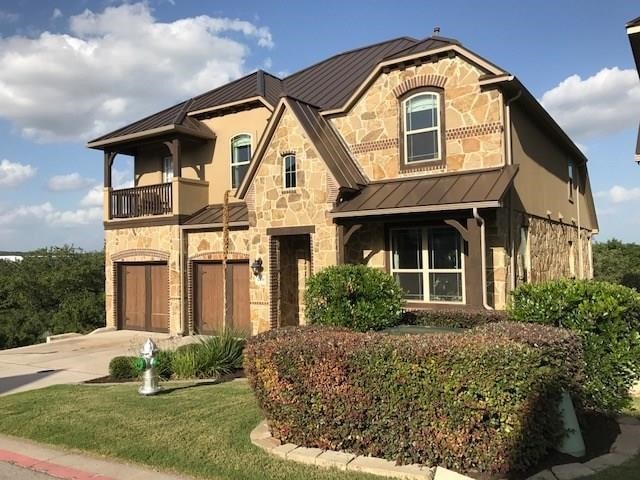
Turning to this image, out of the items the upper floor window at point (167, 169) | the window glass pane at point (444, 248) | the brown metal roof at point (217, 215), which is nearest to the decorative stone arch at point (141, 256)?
the brown metal roof at point (217, 215)

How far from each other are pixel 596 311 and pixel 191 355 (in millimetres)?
7206

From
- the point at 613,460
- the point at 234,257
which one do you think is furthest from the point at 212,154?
the point at 613,460

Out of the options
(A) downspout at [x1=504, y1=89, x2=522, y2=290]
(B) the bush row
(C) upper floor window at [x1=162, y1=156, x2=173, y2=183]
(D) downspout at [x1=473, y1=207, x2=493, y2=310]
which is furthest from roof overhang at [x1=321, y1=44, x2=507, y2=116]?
(B) the bush row

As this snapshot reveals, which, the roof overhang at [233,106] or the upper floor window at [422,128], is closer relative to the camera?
the upper floor window at [422,128]

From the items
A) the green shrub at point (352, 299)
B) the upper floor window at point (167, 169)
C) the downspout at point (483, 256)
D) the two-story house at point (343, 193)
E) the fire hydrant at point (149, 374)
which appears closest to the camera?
the fire hydrant at point (149, 374)

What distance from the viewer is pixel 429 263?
13461 millimetres

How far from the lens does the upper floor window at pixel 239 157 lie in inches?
696

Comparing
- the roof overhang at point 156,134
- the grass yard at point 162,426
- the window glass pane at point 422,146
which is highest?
the roof overhang at point 156,134

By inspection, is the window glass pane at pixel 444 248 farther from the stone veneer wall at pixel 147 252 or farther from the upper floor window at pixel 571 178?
the upper floor window at pixel 571 178

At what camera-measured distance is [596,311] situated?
653 centimetres

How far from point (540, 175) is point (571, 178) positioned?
17.4ft

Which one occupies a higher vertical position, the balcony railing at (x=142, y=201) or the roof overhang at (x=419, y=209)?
the balcony railing at (x=142, y=201)

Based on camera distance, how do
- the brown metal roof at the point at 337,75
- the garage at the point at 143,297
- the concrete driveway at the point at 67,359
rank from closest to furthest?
1. the concrete driveway at the point at 67,359
2. the brown metal roof at the point at 337,75
3. the garage at the point at 143,297

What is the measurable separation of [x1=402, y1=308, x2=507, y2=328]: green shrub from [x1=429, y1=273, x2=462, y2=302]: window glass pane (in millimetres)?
912
